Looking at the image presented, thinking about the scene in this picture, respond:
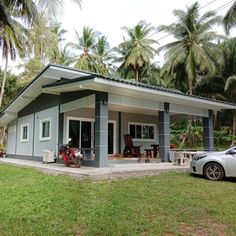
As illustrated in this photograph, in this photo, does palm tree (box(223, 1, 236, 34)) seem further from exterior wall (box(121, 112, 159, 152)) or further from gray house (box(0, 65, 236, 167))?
exterior wall (box(121, 112, 159, 152))

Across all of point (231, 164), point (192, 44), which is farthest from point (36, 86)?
point (192, 44)

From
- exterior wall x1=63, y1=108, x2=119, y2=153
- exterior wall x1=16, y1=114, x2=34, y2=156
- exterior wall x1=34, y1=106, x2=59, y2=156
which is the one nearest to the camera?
exterior wall x1=63, y1=108, x2=119, y2=153

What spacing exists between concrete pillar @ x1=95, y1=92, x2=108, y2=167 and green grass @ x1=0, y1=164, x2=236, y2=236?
1934mm

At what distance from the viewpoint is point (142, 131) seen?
54.3ft

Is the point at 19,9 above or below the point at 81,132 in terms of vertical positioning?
above

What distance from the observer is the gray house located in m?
9.95

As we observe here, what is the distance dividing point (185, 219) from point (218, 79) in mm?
25233

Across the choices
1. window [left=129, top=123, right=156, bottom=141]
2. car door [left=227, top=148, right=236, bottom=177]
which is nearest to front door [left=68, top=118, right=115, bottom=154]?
window [left=129, top=123, right=156, bottom=141]

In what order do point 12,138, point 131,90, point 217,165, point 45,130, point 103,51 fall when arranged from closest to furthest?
point 217,165
point 131,90
point 45,130
point 12,138
point 103,51

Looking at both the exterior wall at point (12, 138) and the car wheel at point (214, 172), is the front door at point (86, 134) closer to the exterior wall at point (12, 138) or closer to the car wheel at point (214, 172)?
the car wheel at point (214, 172)

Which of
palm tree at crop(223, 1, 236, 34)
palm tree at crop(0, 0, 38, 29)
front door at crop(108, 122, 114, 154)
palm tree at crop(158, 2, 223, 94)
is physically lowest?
front door at crop(108, 122, 114, 154)

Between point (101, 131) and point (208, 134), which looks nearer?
point (101, 131)

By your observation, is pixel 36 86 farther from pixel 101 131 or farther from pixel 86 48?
pixel 86 48

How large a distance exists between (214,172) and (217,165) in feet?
0.78
